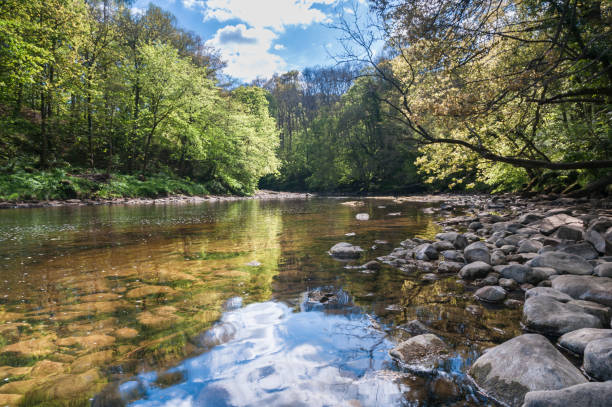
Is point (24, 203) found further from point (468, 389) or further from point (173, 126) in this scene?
point (468, 389)

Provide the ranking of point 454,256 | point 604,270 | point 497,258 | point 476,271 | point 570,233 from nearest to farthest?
point 604,270
point 476,271
point 497,258
point 454,256
point 570,233

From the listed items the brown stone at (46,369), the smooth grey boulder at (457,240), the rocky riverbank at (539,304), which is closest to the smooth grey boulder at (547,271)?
the rocky riverbank at (539,304)

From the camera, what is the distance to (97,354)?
2.23 meters

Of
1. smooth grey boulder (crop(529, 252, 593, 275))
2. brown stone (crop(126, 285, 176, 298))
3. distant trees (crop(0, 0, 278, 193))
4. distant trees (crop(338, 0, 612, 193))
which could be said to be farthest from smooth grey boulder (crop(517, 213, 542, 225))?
distant trees (crop(0, 0, 278, 193))

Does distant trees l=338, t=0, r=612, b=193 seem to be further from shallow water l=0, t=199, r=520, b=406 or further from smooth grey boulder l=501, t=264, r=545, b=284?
shallow water l=0, t=199, r=520, b=406

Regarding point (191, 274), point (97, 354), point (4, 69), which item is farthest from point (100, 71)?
point (97, 354)

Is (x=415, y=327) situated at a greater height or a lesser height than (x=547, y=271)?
lesser

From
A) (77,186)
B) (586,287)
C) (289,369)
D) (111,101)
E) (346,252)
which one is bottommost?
(289,369)

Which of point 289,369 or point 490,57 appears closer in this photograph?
point 289,369

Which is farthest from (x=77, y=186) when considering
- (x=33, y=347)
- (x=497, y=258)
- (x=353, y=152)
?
(x=353, y=152)

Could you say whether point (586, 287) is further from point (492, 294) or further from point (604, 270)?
point (492, 294)

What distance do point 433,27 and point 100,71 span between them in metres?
24.4

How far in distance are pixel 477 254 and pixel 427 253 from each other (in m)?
0.74

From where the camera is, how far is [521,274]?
379 cm
